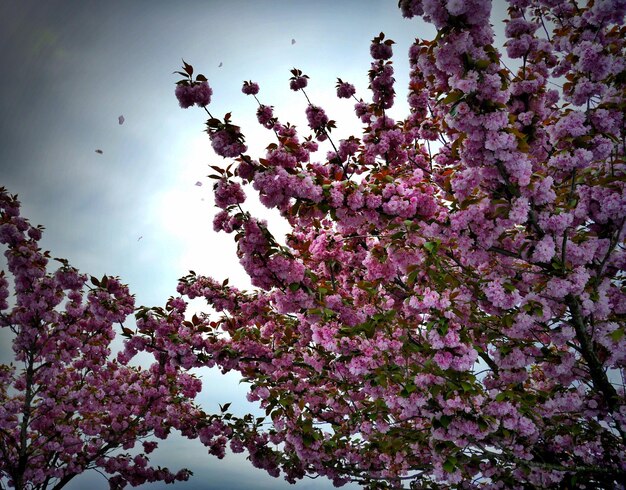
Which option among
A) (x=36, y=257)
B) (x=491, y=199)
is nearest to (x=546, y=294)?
(x=491, y=199)

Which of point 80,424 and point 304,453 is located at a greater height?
point 80,424

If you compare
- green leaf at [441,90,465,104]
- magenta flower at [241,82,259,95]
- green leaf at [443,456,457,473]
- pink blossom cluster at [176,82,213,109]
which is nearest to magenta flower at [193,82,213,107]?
pink blossom cluster at [176,82,213,109]

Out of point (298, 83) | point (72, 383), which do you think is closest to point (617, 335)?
point (298, 83)

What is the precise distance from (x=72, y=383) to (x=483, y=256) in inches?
425

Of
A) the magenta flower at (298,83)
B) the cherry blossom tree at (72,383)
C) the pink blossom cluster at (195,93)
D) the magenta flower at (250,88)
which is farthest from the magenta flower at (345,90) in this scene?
the cherry blossom tree at (72,383)

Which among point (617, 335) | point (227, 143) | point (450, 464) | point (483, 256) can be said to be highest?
point (227, 143)

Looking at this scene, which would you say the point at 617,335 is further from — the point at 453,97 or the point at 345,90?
the point at 345,90

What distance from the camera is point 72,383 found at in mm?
9328

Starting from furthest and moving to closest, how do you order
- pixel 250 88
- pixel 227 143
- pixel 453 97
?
pixel 250 88 → pixel 227 143 → pixel 453 97

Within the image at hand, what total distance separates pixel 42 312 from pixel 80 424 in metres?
4.31

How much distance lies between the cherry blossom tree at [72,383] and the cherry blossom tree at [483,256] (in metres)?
4.31

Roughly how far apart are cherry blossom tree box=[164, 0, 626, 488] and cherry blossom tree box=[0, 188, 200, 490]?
4307mm

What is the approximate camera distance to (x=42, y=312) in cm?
751

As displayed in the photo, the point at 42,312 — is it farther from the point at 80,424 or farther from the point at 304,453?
the point at 304,453
